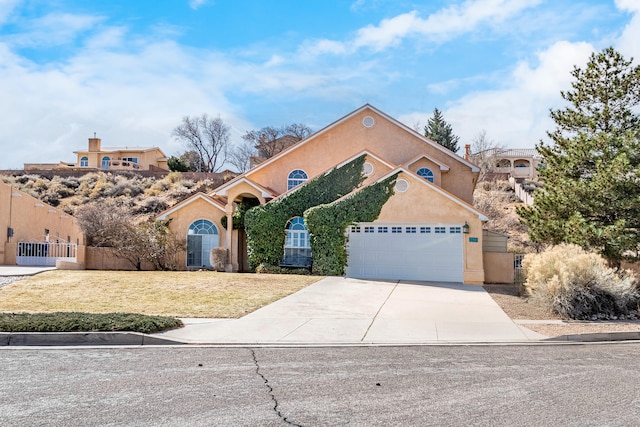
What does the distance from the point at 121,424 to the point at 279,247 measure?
1975cm

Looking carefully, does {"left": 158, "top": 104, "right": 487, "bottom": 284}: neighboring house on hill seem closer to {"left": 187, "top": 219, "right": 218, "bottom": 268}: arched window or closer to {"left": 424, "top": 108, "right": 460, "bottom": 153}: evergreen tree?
{"left": 187, "top": 219, "right": 218, "bottom": 268}: arched window

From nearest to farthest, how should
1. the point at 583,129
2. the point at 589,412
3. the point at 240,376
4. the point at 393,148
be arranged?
the point at 589,412 < the point at 240,376 < the point at 583,129 < the point at 393,148

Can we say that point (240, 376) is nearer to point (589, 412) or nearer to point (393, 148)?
point (589, 412)

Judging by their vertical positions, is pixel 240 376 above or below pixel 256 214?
below

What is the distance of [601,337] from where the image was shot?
11273 millimetres

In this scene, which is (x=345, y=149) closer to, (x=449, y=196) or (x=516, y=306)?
(x=449, y=196)

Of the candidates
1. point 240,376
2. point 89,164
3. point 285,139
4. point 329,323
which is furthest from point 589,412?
point 89,164

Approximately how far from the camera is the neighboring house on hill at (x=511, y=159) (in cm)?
6500

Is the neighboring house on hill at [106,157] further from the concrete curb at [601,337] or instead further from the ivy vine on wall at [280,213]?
the concrete curb at [601,337]

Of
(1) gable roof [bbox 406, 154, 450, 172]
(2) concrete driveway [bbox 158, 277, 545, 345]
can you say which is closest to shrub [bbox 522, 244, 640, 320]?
(2) concrete driveway [bbox 158, 277, 545, 345]

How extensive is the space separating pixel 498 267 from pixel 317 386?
58.2 ft

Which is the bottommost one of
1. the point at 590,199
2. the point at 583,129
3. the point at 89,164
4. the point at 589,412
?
the point at 589,412

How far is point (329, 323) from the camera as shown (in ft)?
40.5

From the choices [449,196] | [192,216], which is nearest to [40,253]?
[192,216]
